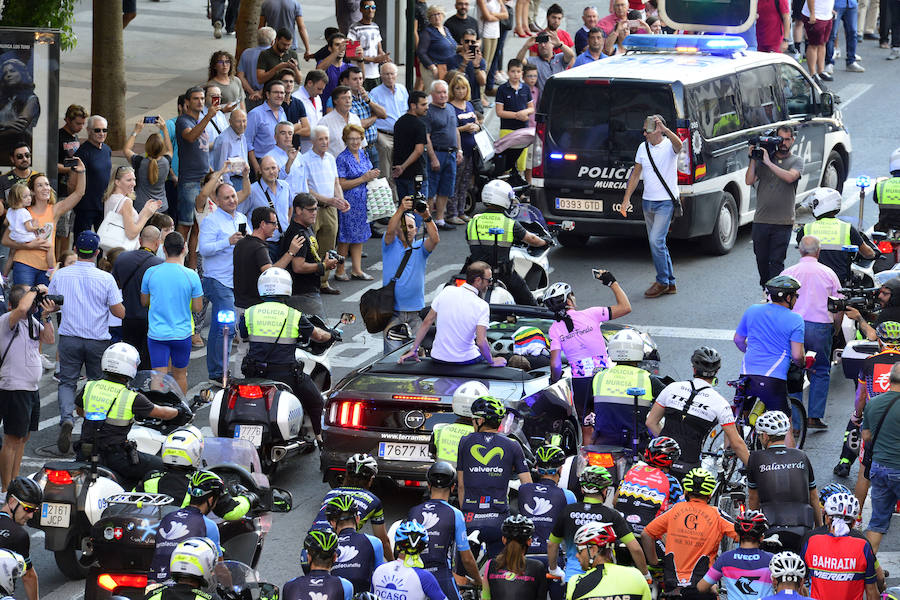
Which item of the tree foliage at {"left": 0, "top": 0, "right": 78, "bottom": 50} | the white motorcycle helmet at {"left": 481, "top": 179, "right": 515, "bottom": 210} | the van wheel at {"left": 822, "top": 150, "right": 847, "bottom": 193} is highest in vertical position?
the tree foliage at {"left": 0, "top": 0, "right": 78, "bottom": 50}

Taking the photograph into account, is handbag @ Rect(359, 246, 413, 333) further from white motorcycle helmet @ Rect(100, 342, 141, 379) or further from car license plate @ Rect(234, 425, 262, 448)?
white motorcycle helmet @ Rect(100, 342, 141, 379)

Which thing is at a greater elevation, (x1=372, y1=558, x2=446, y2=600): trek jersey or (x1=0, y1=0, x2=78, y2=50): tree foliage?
(x1=0, y1=0, x2=78, y2=50): tree foliage

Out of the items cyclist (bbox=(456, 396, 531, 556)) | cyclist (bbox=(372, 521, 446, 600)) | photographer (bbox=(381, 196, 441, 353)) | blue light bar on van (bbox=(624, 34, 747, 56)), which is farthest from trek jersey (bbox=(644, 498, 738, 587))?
blue light bar on van (bbox=(624, 34, 747, 56))

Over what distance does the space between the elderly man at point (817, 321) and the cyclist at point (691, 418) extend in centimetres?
278

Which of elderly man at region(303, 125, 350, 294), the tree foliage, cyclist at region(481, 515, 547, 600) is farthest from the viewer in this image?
the tree foliage

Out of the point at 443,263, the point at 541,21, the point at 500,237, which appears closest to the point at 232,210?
the point at 500,237

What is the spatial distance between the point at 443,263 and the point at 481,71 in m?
6.07

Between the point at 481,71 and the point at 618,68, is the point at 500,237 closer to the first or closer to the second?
the point at 618,68

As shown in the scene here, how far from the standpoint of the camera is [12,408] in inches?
478

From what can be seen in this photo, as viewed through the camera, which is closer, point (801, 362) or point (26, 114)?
point (801, 362)

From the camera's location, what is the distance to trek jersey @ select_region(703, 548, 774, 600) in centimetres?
892

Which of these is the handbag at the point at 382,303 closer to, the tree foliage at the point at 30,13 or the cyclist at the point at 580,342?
the cyclist at the point at 580,342

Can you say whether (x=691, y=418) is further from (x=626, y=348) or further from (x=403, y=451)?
(x=403, y=451)

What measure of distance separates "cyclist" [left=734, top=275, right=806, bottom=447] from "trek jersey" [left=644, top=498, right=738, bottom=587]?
3.16 m
